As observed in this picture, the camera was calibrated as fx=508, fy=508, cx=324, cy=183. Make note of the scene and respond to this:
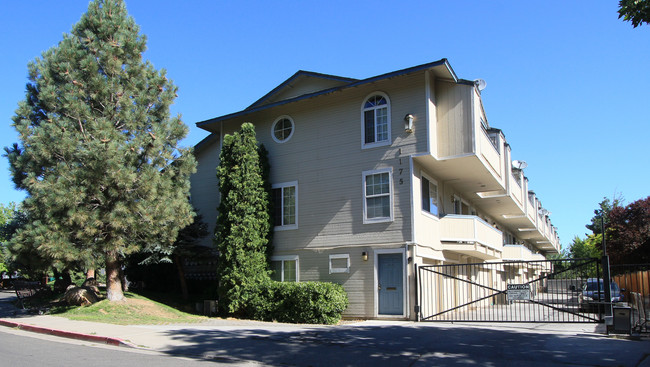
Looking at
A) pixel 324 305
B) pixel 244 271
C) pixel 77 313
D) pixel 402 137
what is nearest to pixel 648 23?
pixel 402 137

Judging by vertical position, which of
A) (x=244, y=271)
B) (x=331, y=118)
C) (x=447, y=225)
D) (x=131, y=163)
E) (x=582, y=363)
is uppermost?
(x=331, y=118)

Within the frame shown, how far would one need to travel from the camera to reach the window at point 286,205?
19.6 meters

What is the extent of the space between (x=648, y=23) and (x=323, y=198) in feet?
39.5

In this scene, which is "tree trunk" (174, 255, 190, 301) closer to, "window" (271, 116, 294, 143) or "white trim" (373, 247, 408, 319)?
"window" (271, 116, 294, 143)

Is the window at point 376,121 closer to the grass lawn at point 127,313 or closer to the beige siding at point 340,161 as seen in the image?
the beige siding at point 340,161

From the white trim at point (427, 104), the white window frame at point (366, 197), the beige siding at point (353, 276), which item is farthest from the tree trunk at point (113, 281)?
the white trim at point (427, 104)

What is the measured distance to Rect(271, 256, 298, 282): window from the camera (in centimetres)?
1912

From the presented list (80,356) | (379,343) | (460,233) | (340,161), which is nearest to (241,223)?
(340,161)

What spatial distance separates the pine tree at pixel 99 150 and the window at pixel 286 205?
3.45m

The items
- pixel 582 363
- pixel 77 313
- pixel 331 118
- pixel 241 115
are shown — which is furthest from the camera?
pixel 241 115

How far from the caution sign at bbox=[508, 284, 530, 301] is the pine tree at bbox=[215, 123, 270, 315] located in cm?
844

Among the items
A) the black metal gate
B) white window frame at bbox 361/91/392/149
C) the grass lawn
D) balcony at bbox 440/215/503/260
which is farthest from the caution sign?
the grass lawn

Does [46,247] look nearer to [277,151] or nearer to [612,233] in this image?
[277,151]

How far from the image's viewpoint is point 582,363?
345 inches
